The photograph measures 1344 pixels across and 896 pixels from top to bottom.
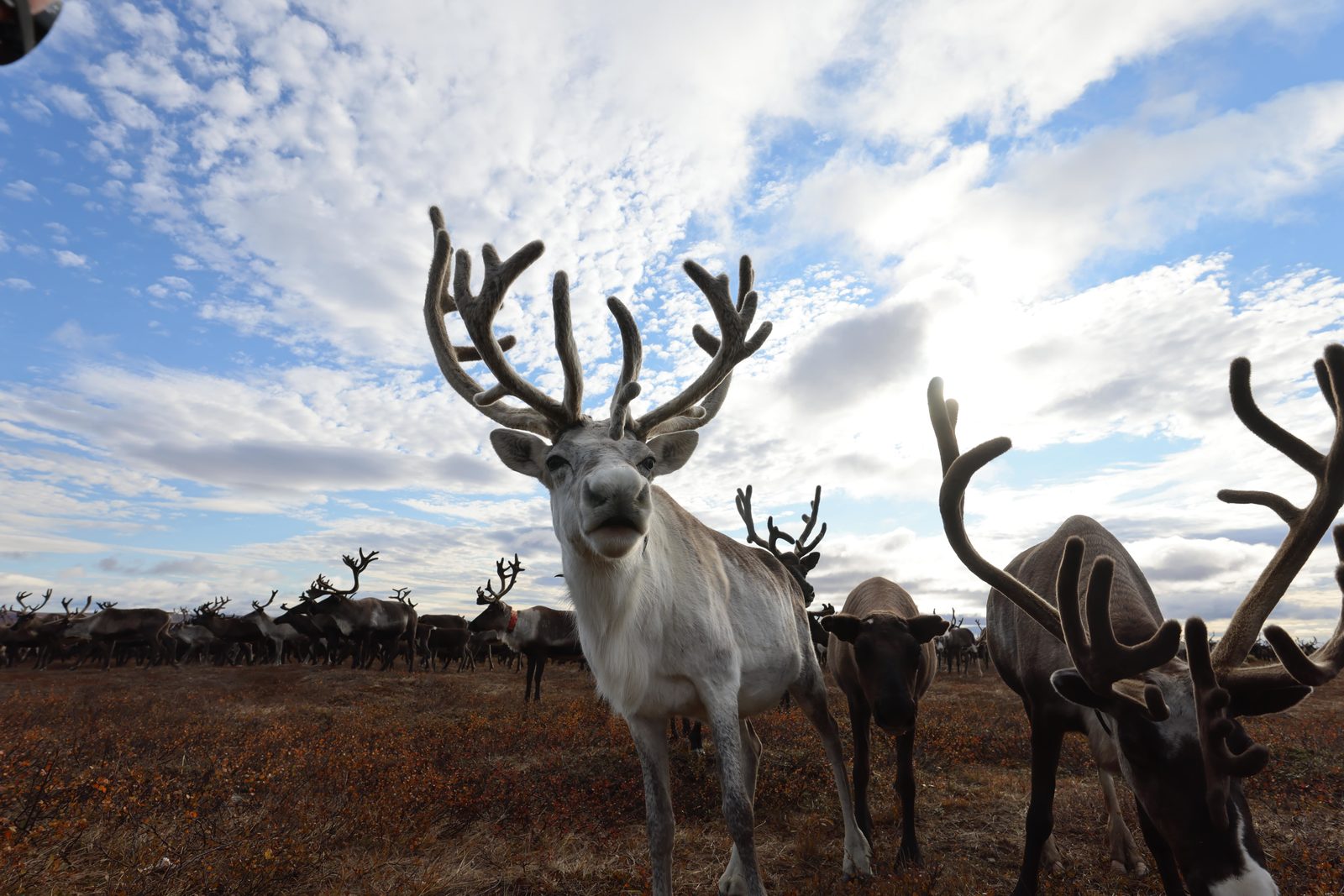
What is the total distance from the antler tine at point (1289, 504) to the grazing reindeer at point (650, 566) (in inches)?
95.4

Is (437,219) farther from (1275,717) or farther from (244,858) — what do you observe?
(1275,717)

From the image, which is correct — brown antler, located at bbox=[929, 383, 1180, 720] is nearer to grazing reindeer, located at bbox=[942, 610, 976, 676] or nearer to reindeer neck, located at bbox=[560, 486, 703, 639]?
reindeer neck, located at bbox=[560, 486, 703, 639]

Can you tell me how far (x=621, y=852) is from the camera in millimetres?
5047

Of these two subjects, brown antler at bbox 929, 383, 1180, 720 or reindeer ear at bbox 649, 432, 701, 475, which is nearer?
brown antler at bbox 929, 383, 1180, 720

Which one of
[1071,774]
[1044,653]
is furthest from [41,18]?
[1071,774]

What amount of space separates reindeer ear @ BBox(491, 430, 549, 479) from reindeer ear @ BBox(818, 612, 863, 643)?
2.66 meters

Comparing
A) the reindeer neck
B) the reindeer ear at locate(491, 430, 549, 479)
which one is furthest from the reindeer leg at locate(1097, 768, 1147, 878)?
the reindeer ear at locate(491, 430, 549, 479)

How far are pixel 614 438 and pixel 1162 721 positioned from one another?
289cm

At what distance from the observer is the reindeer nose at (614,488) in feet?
10.2

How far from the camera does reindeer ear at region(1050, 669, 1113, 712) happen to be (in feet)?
8.48

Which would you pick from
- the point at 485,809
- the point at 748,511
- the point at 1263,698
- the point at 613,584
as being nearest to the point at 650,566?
the point at 613,584

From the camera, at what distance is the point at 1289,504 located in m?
2.91

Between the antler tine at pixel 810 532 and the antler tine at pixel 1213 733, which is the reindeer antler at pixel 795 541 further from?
the antler tine at pixel 1213 733

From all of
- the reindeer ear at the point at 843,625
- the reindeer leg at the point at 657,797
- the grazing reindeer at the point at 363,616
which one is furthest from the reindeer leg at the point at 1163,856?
the grazing reindeer at the point at 363,616
